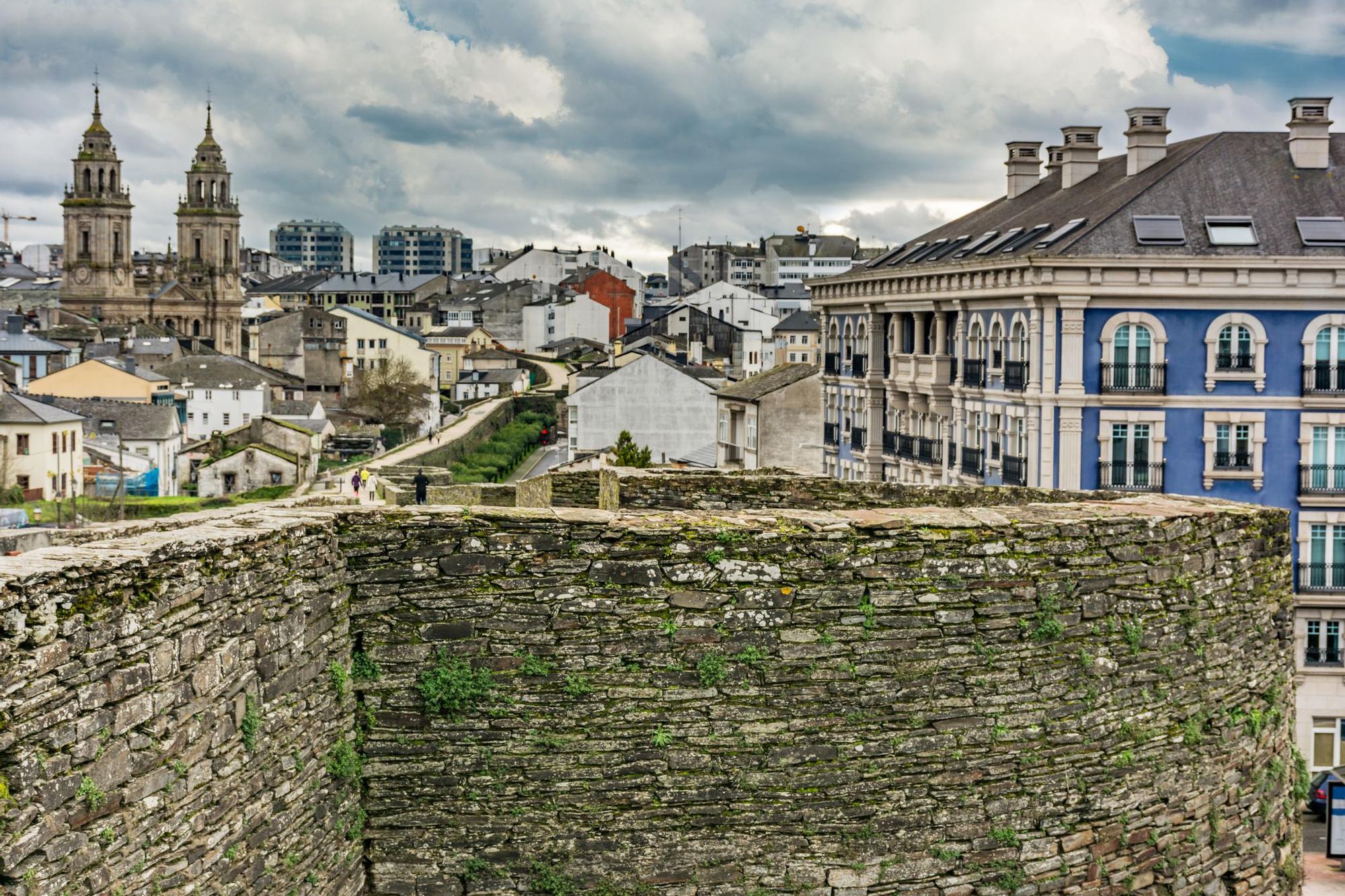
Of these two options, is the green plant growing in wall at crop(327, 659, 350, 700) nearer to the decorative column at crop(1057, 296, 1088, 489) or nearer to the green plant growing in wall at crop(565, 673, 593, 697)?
the green plant growing in wall at crop(565, 673, 593, 697)

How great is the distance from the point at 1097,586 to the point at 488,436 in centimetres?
8103

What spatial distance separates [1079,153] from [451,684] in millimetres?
31488

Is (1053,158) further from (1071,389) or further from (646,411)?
(646,411)

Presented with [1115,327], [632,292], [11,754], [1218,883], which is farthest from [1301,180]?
[632,292]

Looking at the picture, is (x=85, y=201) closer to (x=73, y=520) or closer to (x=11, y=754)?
(x=73, y=520)

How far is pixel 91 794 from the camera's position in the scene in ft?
20.1

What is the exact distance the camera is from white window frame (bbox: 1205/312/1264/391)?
1173 inches

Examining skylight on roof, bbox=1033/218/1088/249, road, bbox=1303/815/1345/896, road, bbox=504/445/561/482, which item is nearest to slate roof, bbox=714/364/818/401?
skylight on roof, bbox=1033/218/1088/249

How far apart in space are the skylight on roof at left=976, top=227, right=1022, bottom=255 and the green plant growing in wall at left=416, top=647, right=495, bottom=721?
27809 millimetres

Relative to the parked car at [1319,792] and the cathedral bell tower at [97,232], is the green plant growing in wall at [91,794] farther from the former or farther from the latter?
the cathedral bell tower at [97,232]

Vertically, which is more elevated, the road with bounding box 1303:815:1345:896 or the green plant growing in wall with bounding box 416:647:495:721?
the green plant growing in wall with bounding box 416:647:495:721

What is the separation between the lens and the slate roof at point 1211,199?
29984 millimetres

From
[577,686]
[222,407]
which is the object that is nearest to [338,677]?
[577,686]

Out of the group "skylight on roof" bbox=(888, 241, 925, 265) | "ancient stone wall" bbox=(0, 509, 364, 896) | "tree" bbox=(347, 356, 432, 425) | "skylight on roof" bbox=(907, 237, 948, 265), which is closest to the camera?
"ancient stone wall" bbox=(0, 509, 364, 896)
